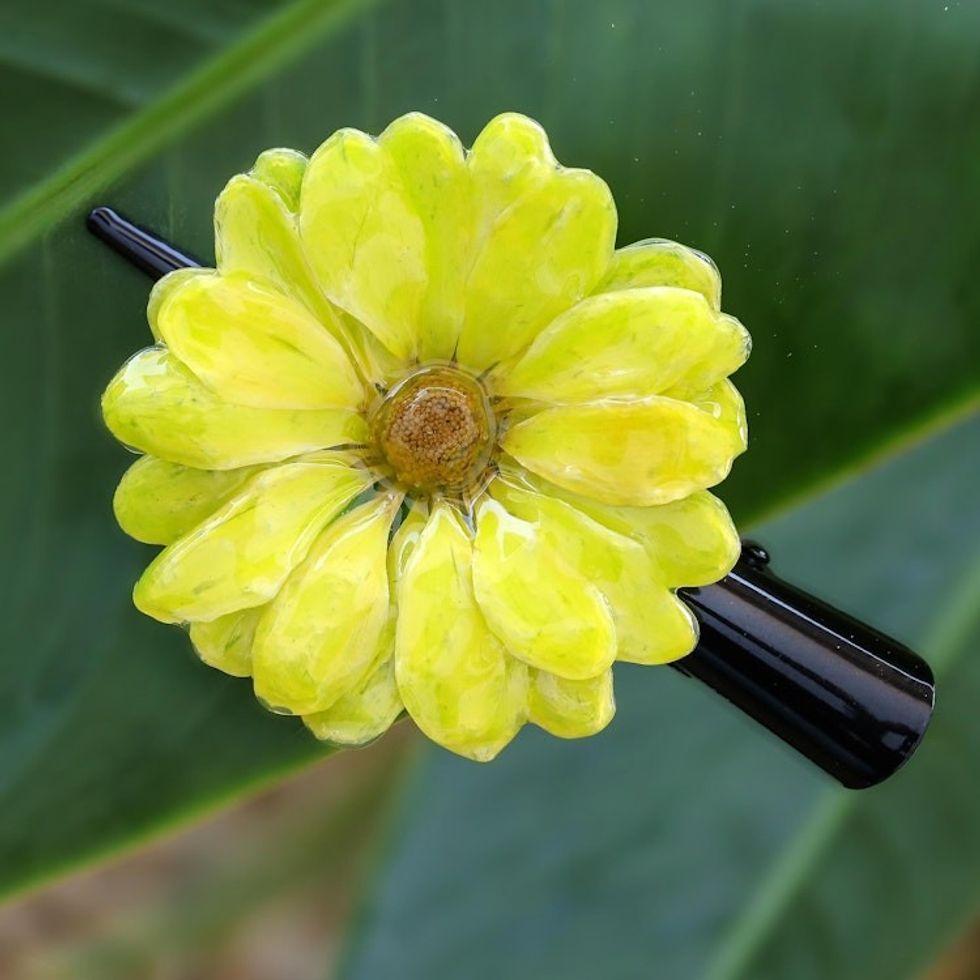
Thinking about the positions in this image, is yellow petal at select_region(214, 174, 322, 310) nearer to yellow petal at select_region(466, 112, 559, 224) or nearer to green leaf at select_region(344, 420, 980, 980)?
yellow petal at select_region(466, 112, 559, 224)

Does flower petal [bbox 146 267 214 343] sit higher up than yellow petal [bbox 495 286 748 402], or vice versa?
yellow petal [bbox 495 286 748 402]

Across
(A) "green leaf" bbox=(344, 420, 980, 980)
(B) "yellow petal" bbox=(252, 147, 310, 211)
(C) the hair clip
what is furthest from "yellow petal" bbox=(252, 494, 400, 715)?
(A) "green leaf" bbox=(344, 420, 980, 980)

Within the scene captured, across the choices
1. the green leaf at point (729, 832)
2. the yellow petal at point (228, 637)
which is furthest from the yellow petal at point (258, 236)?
the green leaf at point (729, 832)

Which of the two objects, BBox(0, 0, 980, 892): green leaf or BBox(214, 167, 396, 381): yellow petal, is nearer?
BBox(214, 167, 396, 381): yellow petal

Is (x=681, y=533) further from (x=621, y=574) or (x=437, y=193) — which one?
(x=437, y=193)

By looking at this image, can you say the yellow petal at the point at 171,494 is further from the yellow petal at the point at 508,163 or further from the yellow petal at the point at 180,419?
the yellow petal at the point at 508,163

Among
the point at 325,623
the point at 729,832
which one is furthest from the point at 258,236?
the point at 729,832
